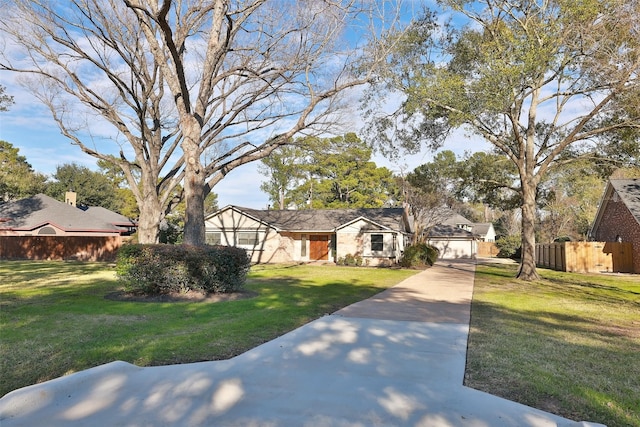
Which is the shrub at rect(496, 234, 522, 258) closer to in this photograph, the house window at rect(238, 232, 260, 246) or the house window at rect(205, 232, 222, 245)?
the house window at rect(238, 232, 260, 246)

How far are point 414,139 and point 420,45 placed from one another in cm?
474

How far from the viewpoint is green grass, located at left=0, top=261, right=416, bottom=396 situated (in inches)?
208

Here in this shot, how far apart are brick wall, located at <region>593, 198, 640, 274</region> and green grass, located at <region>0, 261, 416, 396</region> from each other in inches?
733

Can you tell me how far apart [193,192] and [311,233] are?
1691 centimetres

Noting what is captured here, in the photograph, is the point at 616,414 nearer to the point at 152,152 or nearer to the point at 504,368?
the point at 504,368

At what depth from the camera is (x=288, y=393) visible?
14.0 ft

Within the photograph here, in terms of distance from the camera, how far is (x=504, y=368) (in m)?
5.22

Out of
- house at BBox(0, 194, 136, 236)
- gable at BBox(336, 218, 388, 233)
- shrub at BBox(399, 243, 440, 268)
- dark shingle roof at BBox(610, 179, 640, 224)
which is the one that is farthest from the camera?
house at BBox(0, 194, 136, 236)

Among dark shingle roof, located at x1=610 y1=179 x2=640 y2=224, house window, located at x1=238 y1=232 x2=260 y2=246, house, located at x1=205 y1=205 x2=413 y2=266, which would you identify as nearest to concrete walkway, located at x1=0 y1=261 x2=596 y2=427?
A: house, located at x1=205 y1=205 x2=413 y2=266

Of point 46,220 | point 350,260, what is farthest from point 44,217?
point 350,260

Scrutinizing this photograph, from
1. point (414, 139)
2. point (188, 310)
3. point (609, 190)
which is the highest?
point (414, 139)

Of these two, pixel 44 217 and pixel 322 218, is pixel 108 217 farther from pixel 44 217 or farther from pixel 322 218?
pixel 322 218

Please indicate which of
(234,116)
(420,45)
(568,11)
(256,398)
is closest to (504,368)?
(256,398)

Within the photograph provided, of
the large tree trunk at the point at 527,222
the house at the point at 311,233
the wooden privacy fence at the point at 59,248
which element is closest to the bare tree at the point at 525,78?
the large tree trunk at the point at 527,222
